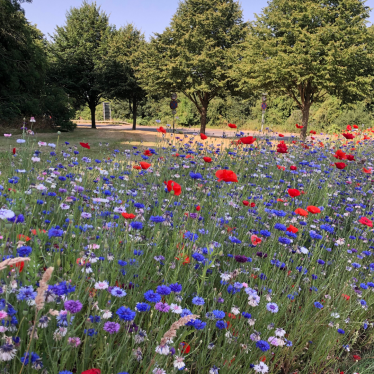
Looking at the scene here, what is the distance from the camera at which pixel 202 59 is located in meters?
20.5

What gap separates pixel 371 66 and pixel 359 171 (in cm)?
1553

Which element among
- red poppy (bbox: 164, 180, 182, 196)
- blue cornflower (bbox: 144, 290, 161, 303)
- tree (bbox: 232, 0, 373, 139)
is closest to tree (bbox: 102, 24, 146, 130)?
tree (bbox: 232, 0, 373, 139)

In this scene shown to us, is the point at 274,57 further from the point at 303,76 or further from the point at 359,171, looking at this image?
the point at 359,171

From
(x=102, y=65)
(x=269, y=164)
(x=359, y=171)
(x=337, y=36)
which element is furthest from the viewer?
(x=102, y=65)

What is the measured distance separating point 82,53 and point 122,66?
12.1 feet

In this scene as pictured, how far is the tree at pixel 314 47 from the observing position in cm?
1623

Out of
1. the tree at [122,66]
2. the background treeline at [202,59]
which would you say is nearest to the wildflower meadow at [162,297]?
the background treeline at [202,59]

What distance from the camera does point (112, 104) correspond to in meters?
56.3

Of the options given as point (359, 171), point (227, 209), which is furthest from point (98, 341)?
point (359, 171)

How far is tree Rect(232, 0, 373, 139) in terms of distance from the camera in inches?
639

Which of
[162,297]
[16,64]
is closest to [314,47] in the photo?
[16,64]

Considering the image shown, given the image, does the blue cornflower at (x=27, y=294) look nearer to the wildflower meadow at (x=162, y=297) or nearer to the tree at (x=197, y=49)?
the wildflower meadow at (x=162, y=297)

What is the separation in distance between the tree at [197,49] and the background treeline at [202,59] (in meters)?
0.08

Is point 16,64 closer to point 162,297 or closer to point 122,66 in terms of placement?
point 122,66
